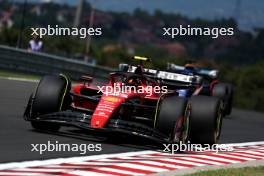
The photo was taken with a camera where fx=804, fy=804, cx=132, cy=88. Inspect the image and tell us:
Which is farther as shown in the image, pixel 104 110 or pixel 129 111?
pixel 129 111

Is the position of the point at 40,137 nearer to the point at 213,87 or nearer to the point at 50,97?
the point at 50,97

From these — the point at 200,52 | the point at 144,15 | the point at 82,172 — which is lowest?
the point at 82,172

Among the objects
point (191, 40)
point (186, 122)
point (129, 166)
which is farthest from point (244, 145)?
point (191, 40)

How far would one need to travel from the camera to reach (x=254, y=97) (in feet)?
109

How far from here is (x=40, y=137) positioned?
11383mm

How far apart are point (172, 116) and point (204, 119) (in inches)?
36.8

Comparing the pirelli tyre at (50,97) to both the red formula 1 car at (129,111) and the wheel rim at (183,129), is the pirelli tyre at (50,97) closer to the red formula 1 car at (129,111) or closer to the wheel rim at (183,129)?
the red formula 1 car at (129,111)

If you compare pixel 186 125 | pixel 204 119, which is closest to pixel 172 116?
pixel 186 125

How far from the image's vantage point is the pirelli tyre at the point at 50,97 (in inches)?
465

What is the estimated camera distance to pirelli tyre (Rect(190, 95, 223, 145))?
12016mm

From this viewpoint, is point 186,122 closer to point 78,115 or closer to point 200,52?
point 78,115

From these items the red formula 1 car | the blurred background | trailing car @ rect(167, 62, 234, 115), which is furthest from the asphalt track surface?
the blurred background

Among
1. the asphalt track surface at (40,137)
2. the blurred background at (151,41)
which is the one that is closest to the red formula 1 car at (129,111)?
the asphalt track surface at (40,137)

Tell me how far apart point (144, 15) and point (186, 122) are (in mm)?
165406
